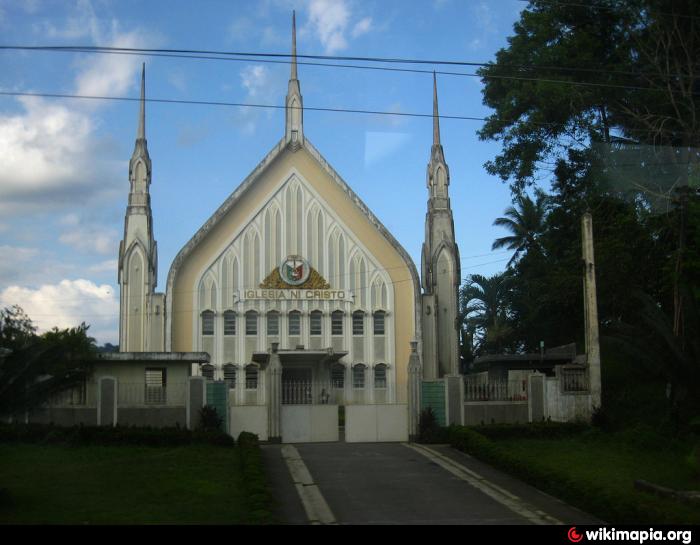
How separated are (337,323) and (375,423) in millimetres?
12656

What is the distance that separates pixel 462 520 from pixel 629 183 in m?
18.7

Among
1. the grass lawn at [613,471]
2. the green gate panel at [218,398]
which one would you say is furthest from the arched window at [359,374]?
the grass lawn at [613,471]

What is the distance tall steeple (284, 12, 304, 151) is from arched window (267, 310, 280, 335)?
7.23m

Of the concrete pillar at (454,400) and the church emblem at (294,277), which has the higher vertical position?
the church emblem at (294,277)

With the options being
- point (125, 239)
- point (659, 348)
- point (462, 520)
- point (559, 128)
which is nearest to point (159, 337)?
point (125, 239)

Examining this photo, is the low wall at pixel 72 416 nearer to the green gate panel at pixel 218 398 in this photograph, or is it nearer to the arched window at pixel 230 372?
the green gate panel at pixel 218 398

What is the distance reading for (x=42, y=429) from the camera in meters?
23.0

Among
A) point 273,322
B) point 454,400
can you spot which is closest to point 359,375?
point 273,322

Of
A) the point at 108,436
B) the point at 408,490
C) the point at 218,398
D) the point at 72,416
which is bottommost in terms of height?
the point at 408,490

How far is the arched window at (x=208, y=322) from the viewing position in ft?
125

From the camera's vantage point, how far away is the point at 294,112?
4078 centimetres

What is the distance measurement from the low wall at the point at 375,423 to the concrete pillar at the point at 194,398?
4080 millimetres

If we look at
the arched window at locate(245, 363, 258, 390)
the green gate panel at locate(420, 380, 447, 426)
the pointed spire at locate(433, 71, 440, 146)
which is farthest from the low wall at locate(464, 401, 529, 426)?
the pointed spire at locate(433, 71, 440, 146)

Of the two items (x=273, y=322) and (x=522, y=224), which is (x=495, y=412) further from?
(x=522, y=224)
